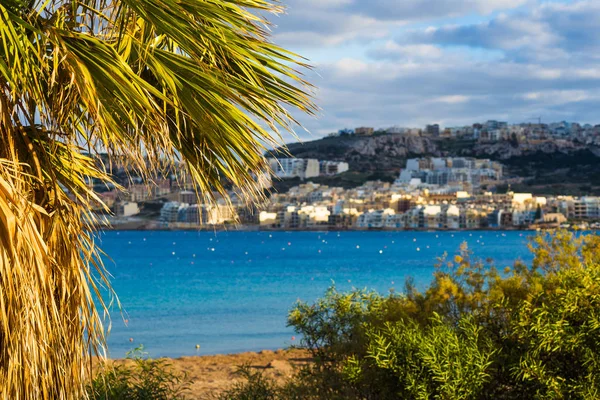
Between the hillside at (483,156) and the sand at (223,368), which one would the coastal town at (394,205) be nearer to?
the hillside at (483,156)

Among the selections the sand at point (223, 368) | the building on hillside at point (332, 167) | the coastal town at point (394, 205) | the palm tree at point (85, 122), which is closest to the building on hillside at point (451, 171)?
the coastal town at point (394, 205)

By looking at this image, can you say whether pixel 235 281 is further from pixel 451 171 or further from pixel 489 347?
pixel 451 171

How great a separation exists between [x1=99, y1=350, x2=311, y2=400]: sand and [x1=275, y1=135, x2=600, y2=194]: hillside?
96151 mm

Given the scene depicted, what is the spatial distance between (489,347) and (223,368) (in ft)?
32.8

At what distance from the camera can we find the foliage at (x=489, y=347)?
4.86 meters

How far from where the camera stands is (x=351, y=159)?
441ft

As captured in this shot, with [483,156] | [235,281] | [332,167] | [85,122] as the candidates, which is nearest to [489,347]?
[85,122]

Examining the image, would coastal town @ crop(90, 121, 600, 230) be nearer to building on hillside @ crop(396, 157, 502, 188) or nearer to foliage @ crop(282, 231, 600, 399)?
building on hillside @ crop(396, 157, 502, 188)

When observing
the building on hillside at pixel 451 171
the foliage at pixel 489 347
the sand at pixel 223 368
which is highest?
the building on hillside at pixel 451 171

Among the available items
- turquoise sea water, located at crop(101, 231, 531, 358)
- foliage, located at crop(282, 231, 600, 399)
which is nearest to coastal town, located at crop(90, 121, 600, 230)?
turquoise sea water, located at crop(101, 231, 531, 358)

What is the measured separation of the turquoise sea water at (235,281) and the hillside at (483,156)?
3602 cm

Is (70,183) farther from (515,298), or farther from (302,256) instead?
(302,256)

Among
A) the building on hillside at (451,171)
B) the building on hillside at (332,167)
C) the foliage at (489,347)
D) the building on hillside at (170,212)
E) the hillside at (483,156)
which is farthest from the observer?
the building on hillside at (332,167)

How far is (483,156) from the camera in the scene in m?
145
